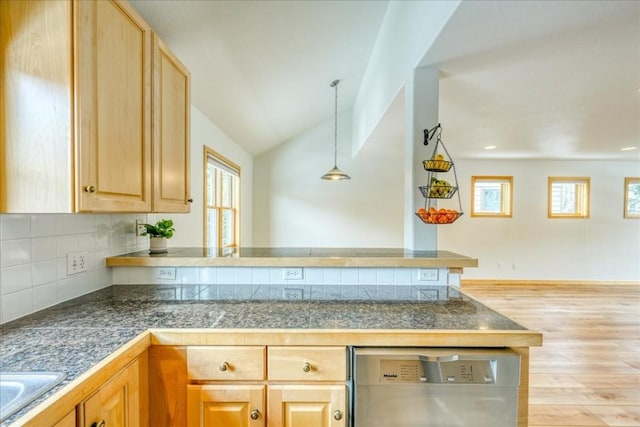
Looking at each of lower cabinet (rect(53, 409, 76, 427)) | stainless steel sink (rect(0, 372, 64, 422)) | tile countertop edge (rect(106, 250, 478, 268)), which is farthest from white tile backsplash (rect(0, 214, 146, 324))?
lower cabinet (rect(53, 409, 76, 427))

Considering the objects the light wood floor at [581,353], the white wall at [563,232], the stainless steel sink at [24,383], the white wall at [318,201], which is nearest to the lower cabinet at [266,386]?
the stainless steel sink at [24,383]

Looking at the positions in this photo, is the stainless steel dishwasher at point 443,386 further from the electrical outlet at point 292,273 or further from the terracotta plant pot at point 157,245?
the terracotta plant pot at point 157,245

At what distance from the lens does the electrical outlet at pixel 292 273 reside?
1.76 metres

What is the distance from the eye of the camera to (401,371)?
3.64 ft

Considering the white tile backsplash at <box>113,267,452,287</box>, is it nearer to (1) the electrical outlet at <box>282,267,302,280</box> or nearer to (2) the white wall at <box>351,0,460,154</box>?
(1) the electrical outlet at <box>282,267,302,280</box>

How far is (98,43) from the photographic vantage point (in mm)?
1151

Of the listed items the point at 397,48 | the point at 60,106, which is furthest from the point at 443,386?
the point at 397,48

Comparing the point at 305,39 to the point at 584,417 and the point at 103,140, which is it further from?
the point at 584,417

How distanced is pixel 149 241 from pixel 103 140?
1.00 m

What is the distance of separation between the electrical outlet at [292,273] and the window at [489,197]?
4970 millimetres

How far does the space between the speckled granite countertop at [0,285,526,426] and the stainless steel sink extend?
25 mm

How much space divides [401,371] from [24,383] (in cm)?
109

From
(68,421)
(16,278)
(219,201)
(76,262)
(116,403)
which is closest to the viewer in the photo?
(68,421)

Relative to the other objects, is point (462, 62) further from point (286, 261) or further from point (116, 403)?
point (116, 403)
